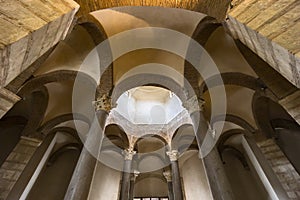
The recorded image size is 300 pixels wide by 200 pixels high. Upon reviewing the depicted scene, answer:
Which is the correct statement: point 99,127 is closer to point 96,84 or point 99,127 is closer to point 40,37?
point 96,84

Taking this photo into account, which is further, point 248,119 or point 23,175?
point 248,119

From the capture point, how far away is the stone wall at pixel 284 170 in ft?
16.4

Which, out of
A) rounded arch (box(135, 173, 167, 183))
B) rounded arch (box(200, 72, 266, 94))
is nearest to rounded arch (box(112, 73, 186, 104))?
rounded arch (box(200, 72, 266, 94))

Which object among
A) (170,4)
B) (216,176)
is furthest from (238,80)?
(170,4)

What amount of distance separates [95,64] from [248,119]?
5930mm

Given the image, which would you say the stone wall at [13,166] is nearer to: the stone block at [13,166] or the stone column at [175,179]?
the stone block at [13,166]

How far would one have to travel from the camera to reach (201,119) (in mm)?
4750

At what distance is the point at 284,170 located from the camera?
17.2 feet

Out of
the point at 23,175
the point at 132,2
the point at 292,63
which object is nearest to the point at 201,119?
the point at 132,2

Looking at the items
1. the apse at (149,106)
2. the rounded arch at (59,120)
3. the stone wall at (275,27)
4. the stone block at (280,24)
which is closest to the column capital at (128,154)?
the apse at (149,106)

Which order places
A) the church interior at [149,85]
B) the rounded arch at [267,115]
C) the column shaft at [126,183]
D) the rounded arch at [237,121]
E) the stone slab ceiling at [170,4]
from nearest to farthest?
1. the church interior at [149,85]
2. the stone slab ceiling at [170,4]
3. the rounded arch at [267,115]
4. the rounded arch at [237,121]
5. the column shaft at [126,183]

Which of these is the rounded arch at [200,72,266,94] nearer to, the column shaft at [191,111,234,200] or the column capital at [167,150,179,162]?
the column shaft at [191,111,234,200]

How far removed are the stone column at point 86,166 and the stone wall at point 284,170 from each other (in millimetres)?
5072

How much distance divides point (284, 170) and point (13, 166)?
7860 millimetres
